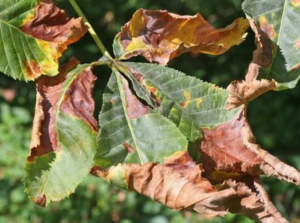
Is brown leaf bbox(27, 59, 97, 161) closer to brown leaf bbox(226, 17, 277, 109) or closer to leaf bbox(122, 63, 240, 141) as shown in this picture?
leaf bbox(122, 63, 240, 141)

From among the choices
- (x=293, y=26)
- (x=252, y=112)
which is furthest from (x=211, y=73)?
(x=293, y=26)

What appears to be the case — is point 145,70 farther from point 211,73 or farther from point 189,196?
point 211,73

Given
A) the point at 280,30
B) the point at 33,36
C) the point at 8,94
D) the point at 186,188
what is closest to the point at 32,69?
the point at 33,36

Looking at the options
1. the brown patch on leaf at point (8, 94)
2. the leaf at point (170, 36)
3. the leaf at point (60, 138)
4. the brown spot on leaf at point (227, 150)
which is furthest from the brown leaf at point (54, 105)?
the brown patch on leaf at point (8, 94)

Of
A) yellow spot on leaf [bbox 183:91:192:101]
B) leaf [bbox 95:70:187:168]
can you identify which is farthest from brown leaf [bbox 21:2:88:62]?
yellow spot on leaf [bbox 183:91:192:101]

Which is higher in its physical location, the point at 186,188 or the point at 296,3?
the point at 296,3

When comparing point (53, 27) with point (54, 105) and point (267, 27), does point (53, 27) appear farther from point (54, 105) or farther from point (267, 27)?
point (267, 27)

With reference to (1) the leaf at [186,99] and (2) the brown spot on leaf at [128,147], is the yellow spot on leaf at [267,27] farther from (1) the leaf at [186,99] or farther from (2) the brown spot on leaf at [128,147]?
(2) the brown spot on leaf at [128,147]

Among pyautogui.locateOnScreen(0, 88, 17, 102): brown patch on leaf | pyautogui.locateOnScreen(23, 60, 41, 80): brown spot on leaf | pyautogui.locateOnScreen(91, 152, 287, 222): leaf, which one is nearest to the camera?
pyautogui.locateOnScreen(91, 152, 287, 222): leaf
